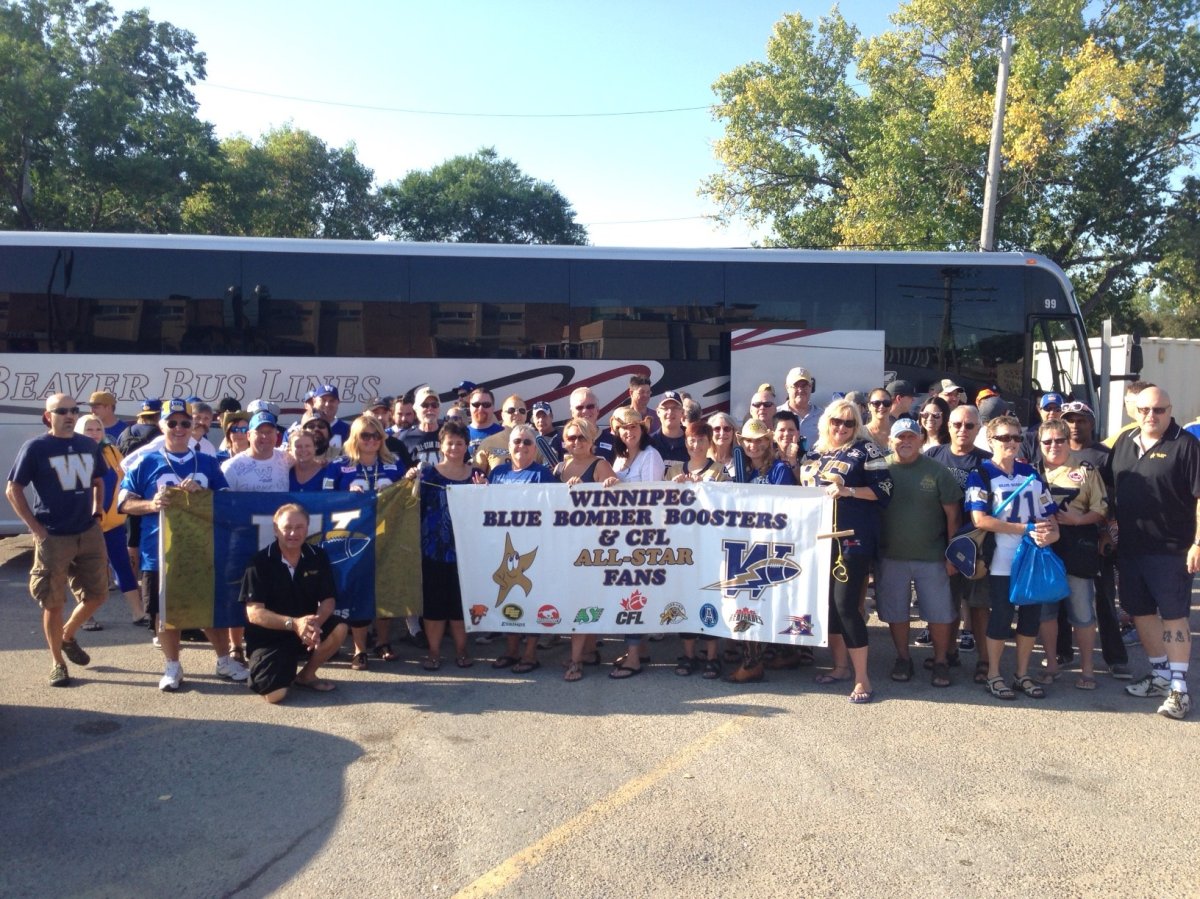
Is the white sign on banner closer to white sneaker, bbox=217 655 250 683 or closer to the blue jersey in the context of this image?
white sneaker, bbox=217 655 250 683

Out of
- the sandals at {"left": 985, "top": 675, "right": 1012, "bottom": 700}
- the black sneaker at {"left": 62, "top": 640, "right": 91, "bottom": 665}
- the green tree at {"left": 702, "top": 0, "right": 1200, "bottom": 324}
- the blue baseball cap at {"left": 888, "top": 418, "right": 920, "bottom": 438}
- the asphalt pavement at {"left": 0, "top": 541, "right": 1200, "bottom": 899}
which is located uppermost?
the green tree at {"left": 702, "top": 0, "right": 1200, "bottom": 324}

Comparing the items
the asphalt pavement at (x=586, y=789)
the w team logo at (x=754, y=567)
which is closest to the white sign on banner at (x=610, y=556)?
the w team logo at (x=754, y=567)

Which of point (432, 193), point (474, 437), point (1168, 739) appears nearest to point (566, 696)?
point (474, 437)

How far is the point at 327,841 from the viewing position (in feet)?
13.0

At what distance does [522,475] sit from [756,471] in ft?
5.60

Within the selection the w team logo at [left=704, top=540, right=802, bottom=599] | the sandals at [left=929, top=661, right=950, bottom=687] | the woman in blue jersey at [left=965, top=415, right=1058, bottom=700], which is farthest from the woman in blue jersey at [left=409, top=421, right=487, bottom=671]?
the woman in blue jersey at [left=965, top=415, right=1058, bottom=700]

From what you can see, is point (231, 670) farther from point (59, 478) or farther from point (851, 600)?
point (851, 600)

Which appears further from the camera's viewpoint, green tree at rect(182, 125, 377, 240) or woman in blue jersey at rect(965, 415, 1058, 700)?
green tree at rect(182, 125, 377, 240)

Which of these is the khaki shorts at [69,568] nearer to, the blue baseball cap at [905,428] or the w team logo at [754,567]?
the w team logo at [754,567]

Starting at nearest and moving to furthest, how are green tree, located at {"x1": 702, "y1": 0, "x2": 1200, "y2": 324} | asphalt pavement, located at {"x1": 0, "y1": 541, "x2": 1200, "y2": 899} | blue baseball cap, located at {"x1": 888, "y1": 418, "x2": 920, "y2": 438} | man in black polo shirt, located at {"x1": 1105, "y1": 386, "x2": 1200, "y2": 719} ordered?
asphalt pavement, located at {"x1": 0, "y1": 541, "x2": 1200, "y2": 899}, man in black polo shirt, located at {"x1": 1105, "y1": 386, "x2": 1200, "y2": 719}, blue baseball cap, located at {"x1": 888, "y1": 418, "x2": 920, "y2": 438}, green tree, located at {"x1": 702, "y1": 0, "x2": 1200, "y2": 324}

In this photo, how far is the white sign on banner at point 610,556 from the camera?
6.34 m

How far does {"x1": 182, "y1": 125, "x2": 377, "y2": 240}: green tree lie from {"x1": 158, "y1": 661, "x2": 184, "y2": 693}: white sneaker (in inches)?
Answer: 982

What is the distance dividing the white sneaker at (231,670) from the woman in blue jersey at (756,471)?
336cm

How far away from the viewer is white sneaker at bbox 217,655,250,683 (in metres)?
6.15
